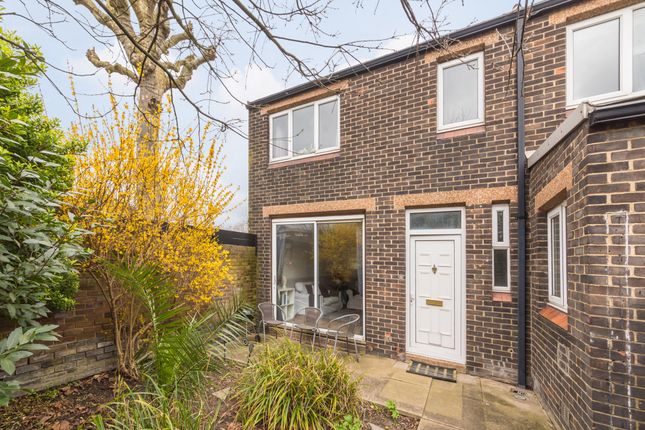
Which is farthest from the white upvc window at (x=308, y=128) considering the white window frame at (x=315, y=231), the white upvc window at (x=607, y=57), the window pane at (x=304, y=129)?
the white upvc window at (x=607, y=57)

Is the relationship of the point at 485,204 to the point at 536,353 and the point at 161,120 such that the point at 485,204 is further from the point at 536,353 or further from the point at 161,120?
the point at 161,120

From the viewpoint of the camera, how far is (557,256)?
3.88 metres

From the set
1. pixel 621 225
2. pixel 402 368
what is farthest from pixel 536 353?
pixel 621 225

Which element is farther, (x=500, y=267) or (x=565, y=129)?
(x=500, y=267)

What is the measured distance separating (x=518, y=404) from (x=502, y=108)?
421 centimetres

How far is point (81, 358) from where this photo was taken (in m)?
4.17

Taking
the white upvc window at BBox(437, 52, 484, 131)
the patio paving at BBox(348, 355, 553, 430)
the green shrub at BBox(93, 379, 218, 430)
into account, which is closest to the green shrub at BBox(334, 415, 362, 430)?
the patio paving at BBox(348, 355, 553, 430)

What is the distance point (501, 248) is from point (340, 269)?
2964 millimetres

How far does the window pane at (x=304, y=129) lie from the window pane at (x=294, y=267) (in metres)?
1.76

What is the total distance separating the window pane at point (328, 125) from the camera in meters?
6.44

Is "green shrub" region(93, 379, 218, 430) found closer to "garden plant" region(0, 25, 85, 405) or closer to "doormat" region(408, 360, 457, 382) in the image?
"garden plant" region(0, 25, 85, 405)

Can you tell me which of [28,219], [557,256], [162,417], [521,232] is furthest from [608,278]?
[28,219]

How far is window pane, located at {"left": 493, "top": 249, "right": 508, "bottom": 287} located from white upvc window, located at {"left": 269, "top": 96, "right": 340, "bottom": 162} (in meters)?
3.56

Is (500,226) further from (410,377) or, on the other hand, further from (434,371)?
(410,377)
